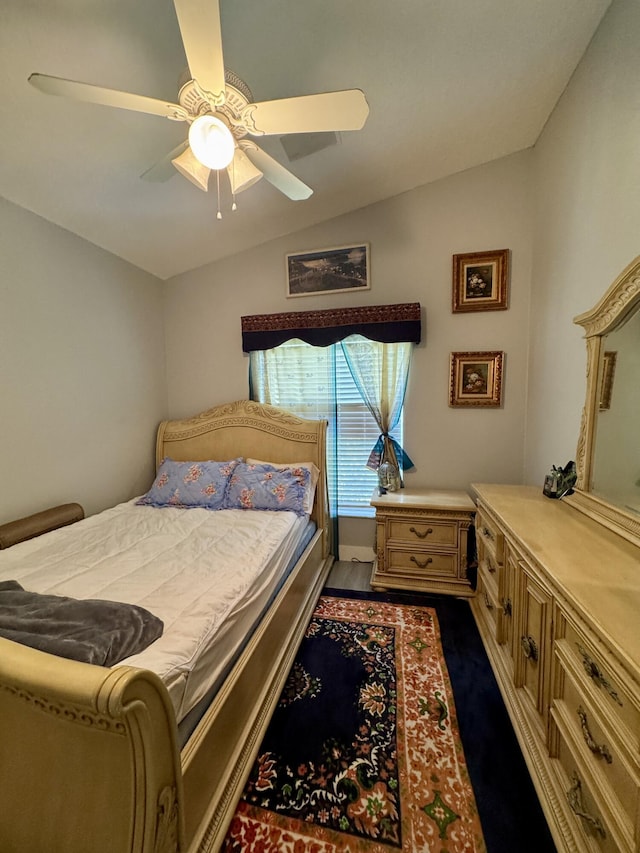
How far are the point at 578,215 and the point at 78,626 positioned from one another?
2800 mm

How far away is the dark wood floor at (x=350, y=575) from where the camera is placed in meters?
2.47

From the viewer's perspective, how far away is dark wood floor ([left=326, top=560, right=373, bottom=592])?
2469 millimetres

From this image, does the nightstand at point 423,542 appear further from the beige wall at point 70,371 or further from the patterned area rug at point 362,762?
the beige wall at point 70,371

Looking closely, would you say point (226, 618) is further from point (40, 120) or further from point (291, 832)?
point (40, 120)

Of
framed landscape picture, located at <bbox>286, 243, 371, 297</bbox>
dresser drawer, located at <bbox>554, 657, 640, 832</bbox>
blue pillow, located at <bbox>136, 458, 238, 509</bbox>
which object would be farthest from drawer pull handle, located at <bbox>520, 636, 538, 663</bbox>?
framed landscape picture, located at <bbox>286, 243, 371, 297</bbox>

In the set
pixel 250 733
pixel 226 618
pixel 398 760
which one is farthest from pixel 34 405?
pixel 398 760

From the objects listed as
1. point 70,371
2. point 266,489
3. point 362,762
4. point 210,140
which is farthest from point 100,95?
point 362,762

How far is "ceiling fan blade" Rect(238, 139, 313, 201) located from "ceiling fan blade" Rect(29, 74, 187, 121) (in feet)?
0.87

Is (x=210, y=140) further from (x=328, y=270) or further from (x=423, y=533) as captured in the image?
(x=423, y=533)

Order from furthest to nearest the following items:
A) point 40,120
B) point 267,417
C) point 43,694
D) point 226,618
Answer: point 267,417
point 40,120
point 226,618
point 43,694

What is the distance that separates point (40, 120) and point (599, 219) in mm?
2606

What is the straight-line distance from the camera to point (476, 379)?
2486 millimetres

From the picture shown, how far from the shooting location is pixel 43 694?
0.70 meters

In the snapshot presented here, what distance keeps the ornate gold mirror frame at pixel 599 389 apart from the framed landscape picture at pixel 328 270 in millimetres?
1571
